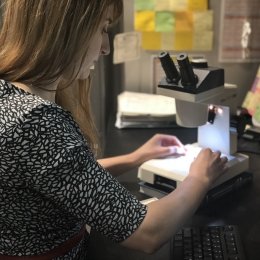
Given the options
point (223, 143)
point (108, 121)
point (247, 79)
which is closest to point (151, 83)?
point (108, 121)

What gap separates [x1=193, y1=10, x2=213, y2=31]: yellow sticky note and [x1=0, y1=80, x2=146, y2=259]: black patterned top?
1.12 m

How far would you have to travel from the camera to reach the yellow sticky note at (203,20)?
1.88 meters

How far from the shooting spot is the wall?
1914 millimetres

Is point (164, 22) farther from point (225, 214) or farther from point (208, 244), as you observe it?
point (208, 244)

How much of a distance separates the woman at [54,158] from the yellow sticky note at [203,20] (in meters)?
0.94

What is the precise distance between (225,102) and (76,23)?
0.58 metres

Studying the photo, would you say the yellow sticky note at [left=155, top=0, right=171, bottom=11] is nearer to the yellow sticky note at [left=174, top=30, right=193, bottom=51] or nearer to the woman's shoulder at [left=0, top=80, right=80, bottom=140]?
the yellow sticky note at [left=174, top=30, right=193, bottom=51]

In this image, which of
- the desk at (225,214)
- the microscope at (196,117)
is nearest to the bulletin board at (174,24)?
the desk at (225,214)


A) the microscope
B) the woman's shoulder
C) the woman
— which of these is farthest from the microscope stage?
the woman's shoulder

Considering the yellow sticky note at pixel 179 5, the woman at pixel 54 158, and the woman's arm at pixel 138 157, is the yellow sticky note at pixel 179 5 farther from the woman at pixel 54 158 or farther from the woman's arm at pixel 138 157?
the woman at pixel 54 158

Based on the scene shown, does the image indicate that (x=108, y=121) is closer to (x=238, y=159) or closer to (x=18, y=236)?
(x=238, y=159)

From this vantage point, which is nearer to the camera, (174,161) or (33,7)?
(33,7)

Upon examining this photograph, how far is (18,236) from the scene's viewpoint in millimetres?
963

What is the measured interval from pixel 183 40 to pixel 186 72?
0.85m
